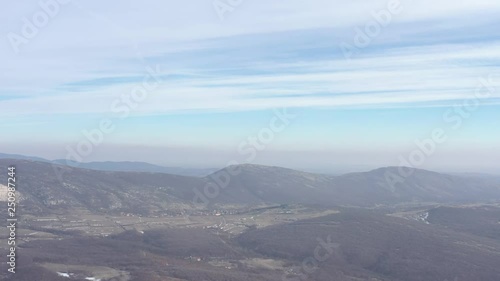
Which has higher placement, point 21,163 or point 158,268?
point 21,163

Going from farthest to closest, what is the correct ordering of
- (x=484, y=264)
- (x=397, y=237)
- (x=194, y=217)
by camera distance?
(x=194, y=217), (x=397, y=237), (x=484, y=264)

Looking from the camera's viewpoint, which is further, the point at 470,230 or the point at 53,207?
the point at 53,207

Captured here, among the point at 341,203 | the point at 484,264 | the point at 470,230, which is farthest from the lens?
the point at 341,203

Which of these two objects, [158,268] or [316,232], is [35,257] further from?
[316,232]

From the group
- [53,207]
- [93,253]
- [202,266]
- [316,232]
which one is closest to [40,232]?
[93,253]

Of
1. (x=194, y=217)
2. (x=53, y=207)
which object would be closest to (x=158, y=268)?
(x=194, y=217)

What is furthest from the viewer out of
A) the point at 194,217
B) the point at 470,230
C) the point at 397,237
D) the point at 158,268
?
the point at 194,217

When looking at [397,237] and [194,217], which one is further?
[194,217]

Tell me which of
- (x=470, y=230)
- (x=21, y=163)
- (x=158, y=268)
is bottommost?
(x=158, y=268)

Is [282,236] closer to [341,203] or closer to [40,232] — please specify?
[40,232]
